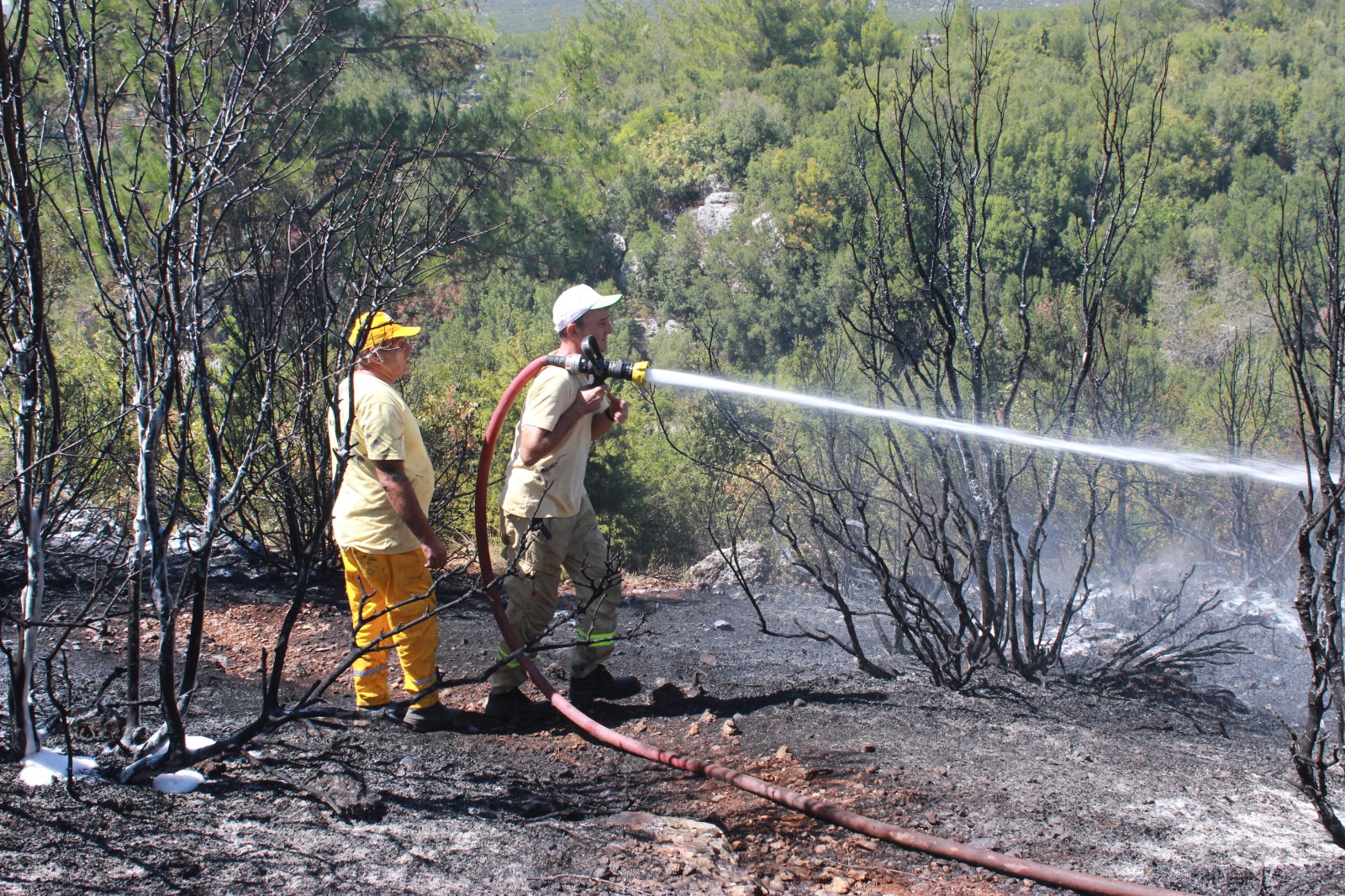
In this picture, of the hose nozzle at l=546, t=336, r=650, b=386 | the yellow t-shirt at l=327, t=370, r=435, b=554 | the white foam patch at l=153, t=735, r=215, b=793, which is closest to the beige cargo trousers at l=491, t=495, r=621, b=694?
the yellow t-shirt at l=327, t=370, r=435, b=554

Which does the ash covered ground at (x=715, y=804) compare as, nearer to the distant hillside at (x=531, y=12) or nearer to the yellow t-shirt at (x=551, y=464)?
the yellow t-shirt at (x=551, y=464)

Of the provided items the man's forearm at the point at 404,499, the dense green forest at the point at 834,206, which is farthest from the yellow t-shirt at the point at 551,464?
the dense green forest at the point at 834,206

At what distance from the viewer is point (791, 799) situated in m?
2.77

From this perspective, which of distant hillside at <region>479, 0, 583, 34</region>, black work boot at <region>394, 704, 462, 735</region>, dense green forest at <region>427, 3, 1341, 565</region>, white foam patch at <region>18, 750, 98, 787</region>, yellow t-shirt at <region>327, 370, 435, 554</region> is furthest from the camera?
distant hillside at <region>479, 0, 583, 34</region>

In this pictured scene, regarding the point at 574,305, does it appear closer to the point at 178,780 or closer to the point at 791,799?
the point at 791,799

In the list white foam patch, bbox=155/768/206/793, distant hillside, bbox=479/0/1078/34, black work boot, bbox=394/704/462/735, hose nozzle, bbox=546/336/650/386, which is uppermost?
distant hillside, bbox=479/0/1078/34

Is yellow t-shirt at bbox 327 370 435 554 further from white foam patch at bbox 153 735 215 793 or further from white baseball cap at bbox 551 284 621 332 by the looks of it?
white foam patch at bbox 153 735 215 793

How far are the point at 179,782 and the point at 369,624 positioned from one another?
1.06 metres

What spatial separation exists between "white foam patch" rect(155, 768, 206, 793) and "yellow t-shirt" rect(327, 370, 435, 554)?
3.49 ft

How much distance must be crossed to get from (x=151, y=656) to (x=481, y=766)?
2.39m

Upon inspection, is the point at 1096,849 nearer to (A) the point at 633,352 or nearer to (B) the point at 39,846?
(B) the point at 39,846

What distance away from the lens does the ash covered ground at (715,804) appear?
2.23 meters

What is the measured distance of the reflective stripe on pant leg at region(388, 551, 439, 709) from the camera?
355cm

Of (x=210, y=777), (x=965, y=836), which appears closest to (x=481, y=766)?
(x=210, y=777)
